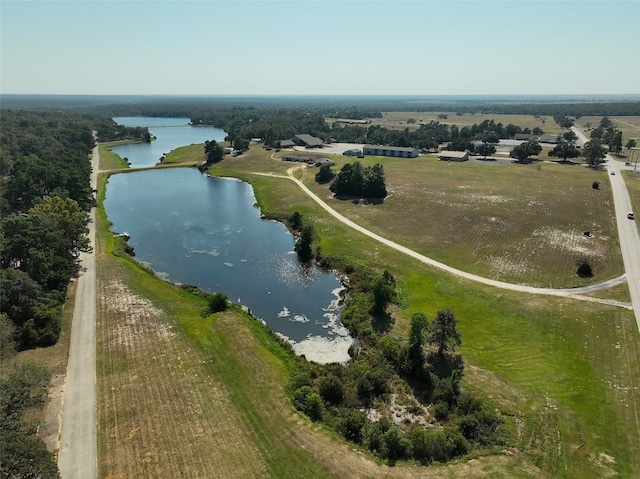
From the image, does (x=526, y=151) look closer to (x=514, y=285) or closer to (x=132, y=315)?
(x=514, y=285)

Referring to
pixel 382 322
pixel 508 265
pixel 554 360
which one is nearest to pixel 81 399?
pixel 382 322

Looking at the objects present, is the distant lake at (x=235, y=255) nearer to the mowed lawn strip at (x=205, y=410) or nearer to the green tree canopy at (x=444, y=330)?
the mowed lawn strip at (x=205, y=410)

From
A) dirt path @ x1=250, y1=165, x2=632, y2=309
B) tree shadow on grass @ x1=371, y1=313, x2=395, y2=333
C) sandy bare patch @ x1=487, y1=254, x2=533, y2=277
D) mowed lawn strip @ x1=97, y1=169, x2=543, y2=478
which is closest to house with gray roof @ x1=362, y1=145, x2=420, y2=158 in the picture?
dirt path @ x1=250, y1=165, x2=632, y2=309

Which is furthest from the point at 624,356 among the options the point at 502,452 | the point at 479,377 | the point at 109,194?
the point at 109,194

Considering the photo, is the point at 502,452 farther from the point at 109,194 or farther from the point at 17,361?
the point at 109,194

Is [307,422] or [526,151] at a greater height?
[526,151]

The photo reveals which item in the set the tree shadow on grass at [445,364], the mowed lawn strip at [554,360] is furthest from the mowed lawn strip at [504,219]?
the tree shadow on grass at [445,364]

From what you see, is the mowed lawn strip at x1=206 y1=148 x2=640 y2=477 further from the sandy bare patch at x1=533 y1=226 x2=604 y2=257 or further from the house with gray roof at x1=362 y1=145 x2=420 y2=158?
the house with gray roof at x1=362 y1=145 x2=420 y2=158
